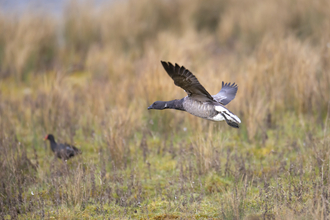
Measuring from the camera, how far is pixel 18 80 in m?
7.77

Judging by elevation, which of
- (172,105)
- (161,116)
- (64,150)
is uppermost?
(172,105)

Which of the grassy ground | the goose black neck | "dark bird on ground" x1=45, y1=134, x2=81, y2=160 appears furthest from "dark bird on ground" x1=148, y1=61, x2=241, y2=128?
"dark bird on ground" x1=45, y1=134, x2=81, y2=160

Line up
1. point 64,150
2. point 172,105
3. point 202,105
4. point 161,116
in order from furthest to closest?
point 161,116 < point 64,150 < point 172,105 < point 202,105

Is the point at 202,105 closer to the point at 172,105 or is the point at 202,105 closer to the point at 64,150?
the point at 172,105

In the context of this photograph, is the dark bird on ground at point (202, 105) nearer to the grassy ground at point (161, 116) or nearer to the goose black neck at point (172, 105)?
the goose black neck at point (172, 105)

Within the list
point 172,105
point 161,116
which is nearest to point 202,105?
point 172,105

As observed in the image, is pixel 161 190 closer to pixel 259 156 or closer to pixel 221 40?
pixel 259 156

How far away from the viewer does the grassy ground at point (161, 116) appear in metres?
3.71

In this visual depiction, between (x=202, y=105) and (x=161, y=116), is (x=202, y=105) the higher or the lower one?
the higher one

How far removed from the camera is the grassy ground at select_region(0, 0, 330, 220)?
12.2 feet

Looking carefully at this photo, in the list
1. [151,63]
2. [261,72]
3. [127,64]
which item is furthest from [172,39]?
[261,72]

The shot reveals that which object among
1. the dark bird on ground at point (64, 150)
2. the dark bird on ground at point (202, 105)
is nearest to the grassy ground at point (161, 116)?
the dark bird on ground at point (64, 150)

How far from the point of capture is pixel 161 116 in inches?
209

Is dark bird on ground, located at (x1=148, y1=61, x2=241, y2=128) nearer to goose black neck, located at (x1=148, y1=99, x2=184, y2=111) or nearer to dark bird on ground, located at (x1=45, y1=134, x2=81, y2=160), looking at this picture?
goose black neck, located at (x1=148, y1=99, x2=184, y2=111)
